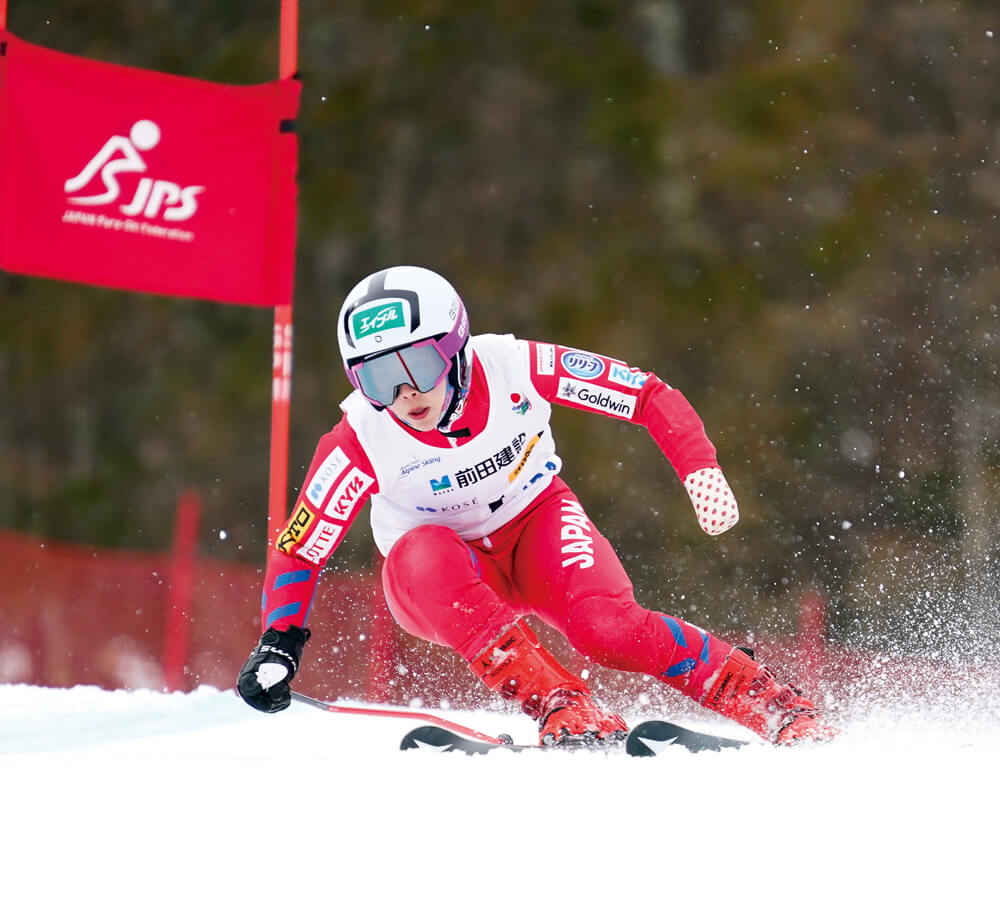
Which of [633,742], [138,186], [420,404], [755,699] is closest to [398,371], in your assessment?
[420,404]

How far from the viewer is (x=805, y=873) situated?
63.4 inches

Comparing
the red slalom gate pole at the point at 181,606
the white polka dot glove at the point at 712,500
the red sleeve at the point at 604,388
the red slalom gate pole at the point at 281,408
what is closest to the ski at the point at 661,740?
the white polka dot glove at the point at 712,500

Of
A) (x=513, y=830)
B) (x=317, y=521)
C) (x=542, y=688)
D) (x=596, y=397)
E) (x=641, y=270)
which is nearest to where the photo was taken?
(x=513, y=830)

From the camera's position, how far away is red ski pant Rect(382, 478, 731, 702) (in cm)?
290

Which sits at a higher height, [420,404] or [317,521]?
[420,404]

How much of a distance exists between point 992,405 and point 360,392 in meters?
10.7

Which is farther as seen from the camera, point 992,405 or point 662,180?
point 662,180

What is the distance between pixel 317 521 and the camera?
3.14m

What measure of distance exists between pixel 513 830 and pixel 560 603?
138 cm

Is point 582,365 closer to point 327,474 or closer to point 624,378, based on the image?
point 624,378

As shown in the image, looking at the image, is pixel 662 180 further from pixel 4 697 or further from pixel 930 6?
pixel 4 697

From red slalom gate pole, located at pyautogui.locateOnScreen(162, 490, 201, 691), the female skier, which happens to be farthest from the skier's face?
red slalom gate pole, located at pyautogui.locateOnScreen(162, 490, 201, 691)

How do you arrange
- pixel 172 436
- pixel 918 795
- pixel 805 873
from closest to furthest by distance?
pixel 805 873 < pixel 918 795 < pixel 172 436

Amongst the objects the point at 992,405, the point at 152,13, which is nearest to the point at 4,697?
the point at 992,405
